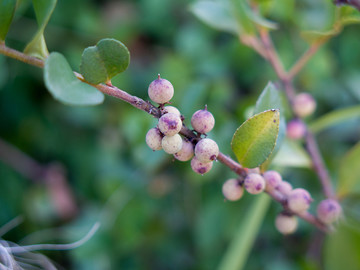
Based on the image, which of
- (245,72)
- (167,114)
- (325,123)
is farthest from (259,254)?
(167,114)

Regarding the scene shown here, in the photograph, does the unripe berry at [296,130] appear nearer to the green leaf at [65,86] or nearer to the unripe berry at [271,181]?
the unripe berry at [271,181]

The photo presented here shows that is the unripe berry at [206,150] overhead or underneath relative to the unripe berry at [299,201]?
underneath

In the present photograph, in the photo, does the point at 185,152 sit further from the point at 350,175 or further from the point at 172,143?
the point at 350,175

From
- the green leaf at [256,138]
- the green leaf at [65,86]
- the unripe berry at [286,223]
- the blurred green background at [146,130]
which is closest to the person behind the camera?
the green leaf at [65,86]

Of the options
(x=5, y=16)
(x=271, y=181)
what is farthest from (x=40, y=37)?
(x=271, y=181)

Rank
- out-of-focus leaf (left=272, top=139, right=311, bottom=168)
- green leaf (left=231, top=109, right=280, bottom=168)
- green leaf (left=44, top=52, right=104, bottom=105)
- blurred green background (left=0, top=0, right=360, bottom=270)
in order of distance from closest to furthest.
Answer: green leaf (left=44, top=52, right=104, bottom=105) → green leaf (left=231, top=109, right=280, bottom=168) → out-of-focus leaf (left=272, top=139, right=311, bottom=168) → blurred green background (left=0, top=0, right=360, bottom=270)

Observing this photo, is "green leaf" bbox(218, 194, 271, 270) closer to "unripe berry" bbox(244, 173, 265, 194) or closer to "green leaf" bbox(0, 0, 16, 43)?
"unripe berry" bbox(244, 173, 265, 194)

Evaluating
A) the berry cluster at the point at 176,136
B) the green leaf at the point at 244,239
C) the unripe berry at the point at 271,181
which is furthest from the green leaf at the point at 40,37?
the green leaf at the point at 244,239

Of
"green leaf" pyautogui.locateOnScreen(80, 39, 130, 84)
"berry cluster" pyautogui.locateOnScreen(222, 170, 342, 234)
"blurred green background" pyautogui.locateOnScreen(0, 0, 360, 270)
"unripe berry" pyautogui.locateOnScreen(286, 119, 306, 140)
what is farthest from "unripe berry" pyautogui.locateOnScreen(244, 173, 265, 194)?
"blurred green background" pyautogui.locateOnScreen(0, 0, 360, 270)
